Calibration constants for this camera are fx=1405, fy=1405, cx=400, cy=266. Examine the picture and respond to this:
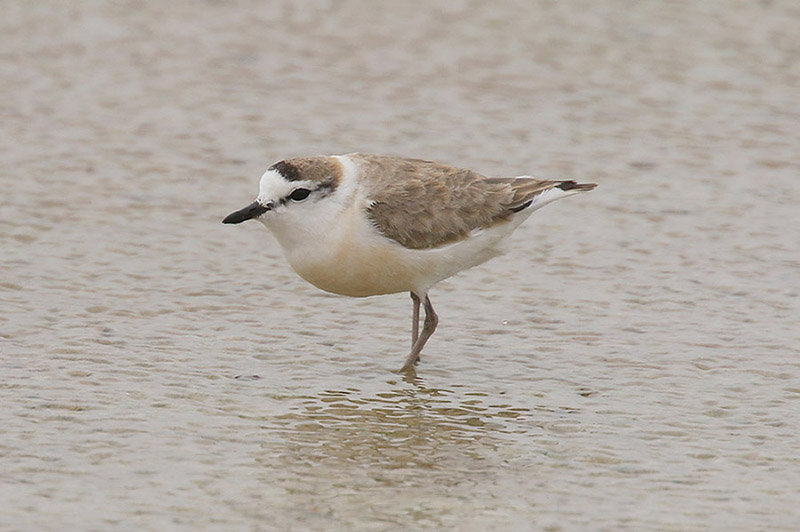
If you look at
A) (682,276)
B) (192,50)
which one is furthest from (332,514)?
(192,50)

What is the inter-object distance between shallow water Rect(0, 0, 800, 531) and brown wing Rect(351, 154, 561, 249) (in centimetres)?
66

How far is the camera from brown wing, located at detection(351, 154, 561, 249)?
7352 mm

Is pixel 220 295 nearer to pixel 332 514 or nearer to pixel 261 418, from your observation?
pixel 261 418

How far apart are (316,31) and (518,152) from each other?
3100 mm

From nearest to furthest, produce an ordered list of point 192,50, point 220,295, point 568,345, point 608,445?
point 608,445 < point 568,345 < point 220,295 < point 192,50

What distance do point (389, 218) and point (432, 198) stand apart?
0.42 meters

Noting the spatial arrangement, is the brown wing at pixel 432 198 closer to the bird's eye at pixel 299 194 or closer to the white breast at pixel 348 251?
the white breast at pixel 348 251

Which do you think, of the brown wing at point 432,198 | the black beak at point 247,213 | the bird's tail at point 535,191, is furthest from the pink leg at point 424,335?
the black beak at point 247,213

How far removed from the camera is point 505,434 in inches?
253

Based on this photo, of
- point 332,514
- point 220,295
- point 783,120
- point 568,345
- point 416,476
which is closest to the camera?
point 332,514

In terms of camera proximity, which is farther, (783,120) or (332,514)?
(783,120)

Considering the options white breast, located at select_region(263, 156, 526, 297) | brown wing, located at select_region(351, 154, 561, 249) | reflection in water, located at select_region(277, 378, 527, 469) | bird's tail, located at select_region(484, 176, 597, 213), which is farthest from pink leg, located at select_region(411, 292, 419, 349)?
bird's tail, located at select_region(484, 176, 597, 213)

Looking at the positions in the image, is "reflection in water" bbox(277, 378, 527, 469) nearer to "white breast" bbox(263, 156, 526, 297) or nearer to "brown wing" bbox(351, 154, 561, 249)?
"white breast" bbox(263, 156, 526, 297)

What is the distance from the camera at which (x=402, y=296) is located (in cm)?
870
